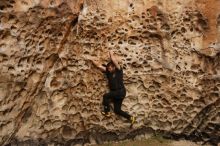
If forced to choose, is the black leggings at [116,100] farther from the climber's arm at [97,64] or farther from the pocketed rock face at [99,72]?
the climber's arm at [97,64]

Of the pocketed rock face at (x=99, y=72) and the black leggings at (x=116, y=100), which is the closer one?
the pocketed rock face at (x=99, y=72)

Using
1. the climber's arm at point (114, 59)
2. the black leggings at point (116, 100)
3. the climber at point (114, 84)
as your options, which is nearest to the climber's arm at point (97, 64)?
the climber at point (114, 84)

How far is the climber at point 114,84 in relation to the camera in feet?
26.1

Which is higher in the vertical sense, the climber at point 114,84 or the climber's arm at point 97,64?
the climber's arm at point 97,64

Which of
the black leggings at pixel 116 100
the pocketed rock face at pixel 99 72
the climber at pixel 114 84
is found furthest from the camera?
the black leggings at pixel 116 100

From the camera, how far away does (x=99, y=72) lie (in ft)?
26.6

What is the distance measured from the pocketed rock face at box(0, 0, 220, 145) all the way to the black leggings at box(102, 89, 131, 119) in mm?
162

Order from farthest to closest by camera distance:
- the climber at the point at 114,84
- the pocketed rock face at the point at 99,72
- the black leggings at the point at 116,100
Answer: the black leggings at the point at 116,100, the climber at the point at 114,84, the pocketed rock face at the point at 99,72

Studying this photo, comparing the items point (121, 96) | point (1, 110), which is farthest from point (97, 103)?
point (1, 110)

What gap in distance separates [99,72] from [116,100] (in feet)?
1.78

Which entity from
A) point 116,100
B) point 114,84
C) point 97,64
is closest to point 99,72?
point 97,64

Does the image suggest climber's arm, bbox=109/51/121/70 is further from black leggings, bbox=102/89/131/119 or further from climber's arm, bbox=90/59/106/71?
black leggings, bbox=102/89/131/119

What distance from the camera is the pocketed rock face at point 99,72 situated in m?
7.35

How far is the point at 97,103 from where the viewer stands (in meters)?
8.20
